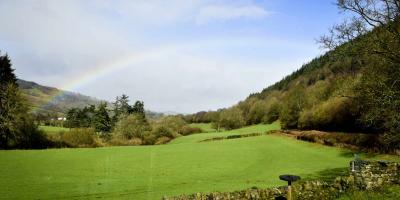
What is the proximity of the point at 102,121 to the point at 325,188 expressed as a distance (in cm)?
10840

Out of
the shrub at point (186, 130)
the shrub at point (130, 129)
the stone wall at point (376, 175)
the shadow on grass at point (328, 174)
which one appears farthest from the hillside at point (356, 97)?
the shrub at point (186, 130)

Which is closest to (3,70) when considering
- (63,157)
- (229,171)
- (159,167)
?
(63,157)

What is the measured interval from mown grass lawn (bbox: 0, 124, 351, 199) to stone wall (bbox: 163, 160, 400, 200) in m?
8.71

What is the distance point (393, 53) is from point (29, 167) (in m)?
35.8

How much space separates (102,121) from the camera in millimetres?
121000

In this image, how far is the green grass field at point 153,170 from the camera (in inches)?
1109

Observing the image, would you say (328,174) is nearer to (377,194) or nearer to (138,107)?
(377,194)

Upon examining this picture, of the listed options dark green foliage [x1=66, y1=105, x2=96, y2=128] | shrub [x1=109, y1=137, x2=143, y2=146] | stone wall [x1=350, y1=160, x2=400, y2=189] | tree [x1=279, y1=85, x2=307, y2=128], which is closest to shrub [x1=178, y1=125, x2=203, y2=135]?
dark green foliage [x1=66, y1=105, x2=96, y2=128]

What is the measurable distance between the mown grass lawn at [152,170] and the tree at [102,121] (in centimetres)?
6398

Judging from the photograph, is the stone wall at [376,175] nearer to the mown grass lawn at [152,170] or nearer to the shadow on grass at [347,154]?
the mown grass lawn at [152,170]

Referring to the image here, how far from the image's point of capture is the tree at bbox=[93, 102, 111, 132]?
394ft

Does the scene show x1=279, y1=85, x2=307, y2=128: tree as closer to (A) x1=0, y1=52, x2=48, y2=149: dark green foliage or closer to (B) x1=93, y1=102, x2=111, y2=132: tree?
(B) x1=93, y1=102, x2=111, y2=132: tree

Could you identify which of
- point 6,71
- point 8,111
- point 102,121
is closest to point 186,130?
point 102,121

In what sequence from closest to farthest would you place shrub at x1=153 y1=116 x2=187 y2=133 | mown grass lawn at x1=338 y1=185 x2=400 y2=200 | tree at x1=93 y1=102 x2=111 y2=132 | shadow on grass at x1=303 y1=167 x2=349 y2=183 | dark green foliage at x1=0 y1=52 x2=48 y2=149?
mown grass lawn at x1=338 y1=185 x2=400 y2=200 < shadow on grass at x1=303 y1=167 x2=349 y2=183 < dark green foliage at x1=0 y1=52 x2=48 y2=149 < tree at x1=93 y1=102 x2=111 y2=132 < shrub at x1=153 y1=116 x2=187 y2=133
